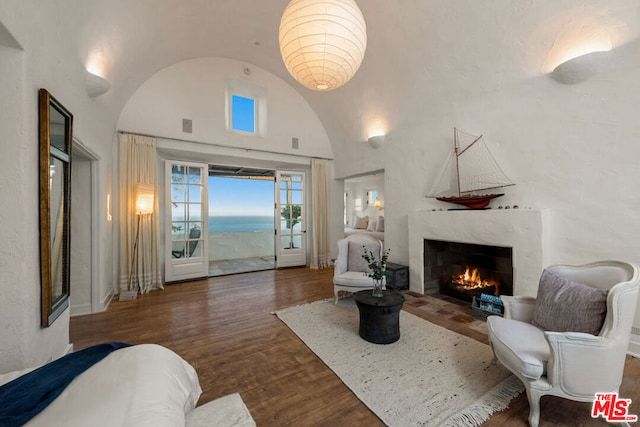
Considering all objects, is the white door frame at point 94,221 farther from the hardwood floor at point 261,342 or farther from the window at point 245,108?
the window at point 245,108

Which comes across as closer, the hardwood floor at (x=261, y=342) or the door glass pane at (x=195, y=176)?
the hardwood floor at (x=261, y=342)

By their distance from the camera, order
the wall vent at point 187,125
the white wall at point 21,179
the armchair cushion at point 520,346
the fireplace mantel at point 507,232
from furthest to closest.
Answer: the wall vent at point 187,125 < the fireplace mantel at point 507,232 < the armchair cushion at point 520,346 < the white wall at point 21,179

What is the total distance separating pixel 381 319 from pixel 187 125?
440 cm

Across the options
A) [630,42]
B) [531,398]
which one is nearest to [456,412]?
[531,398]

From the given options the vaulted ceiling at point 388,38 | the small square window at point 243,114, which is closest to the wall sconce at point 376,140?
the vaulted ceiling at point 388,38

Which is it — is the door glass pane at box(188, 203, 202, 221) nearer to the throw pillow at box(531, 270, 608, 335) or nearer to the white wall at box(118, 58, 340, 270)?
the white wall at box(118, 58, 340, 270)

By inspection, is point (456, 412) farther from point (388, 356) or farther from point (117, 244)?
point (117, 244)

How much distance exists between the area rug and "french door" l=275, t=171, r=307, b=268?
2867 millimetres

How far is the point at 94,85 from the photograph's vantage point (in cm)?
262

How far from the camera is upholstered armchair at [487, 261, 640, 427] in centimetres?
150

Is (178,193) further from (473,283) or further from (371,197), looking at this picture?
(371,197)

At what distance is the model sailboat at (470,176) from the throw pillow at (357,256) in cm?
121

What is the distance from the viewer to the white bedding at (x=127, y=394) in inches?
31.9

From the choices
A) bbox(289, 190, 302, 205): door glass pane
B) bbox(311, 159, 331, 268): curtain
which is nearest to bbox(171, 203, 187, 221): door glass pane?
bbox(289, 190, 302, 205): door glass pane
